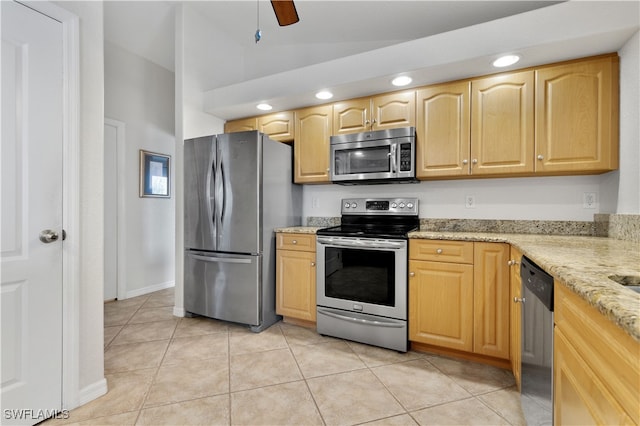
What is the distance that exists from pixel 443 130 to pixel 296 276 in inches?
70.1

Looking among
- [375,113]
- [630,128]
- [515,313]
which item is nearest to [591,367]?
[515,313]

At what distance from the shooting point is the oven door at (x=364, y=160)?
258cm

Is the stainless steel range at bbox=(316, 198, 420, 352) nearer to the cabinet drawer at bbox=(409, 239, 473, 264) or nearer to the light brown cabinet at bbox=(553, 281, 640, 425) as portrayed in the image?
the cabinet drawer at bbox=(409, 239, 473, 264)

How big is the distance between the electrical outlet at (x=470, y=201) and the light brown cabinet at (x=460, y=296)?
26.8 inches

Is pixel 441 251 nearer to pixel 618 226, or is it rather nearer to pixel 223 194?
pixel 618 226

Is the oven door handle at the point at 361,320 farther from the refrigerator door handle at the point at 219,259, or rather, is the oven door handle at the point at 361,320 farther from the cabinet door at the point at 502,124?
A: the cabinet door at the point at 502,124

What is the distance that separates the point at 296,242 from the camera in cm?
273

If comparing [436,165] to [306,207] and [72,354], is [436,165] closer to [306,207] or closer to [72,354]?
[306,207]

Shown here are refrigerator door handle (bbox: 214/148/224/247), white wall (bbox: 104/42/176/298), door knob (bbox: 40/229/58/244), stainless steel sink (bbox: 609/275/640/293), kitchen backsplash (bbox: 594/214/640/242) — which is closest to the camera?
stainless steel sink (bbox: 609/275/640/293)

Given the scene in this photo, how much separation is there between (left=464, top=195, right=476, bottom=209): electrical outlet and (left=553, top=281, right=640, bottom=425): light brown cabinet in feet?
5.59

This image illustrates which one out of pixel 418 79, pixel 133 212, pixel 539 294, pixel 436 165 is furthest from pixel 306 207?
pixel 539 294

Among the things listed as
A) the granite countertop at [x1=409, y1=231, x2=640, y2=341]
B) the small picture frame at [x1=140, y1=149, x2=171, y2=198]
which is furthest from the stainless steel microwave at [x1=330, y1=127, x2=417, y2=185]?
the small picture frame at [x1=140, y1=149, x2=171, y2=198]

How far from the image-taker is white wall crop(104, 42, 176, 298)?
3.50m

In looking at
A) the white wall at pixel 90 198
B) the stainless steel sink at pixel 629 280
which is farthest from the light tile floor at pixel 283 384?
the stainless steel sink at pixel 629 280
